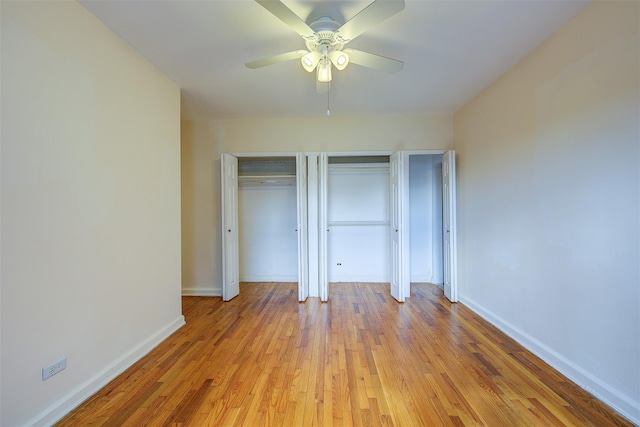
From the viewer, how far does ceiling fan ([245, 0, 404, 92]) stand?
1409mm

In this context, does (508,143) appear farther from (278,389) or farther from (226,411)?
(226,411)

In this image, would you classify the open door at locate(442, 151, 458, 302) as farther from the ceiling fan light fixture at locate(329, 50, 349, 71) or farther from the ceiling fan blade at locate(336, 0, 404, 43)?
the ceiling fan blade at locate(336, 0, 404, 43)

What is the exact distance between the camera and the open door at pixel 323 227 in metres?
3.65

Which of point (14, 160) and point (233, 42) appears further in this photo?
point (233, 42)

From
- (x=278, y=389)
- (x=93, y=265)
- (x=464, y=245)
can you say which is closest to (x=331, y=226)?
(x=464, y=245)

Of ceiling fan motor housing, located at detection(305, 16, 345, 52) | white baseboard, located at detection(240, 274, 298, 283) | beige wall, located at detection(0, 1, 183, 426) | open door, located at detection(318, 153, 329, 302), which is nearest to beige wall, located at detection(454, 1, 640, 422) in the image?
ceiling fan motor housing, located at detection(305, 16, 345, 52)

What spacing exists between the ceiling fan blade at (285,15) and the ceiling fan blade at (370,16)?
0.72 ft

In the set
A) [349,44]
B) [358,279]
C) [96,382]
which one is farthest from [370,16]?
[358,279]

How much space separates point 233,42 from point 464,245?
11.6 ft

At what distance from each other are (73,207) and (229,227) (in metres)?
2.13

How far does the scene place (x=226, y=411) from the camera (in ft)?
5.32

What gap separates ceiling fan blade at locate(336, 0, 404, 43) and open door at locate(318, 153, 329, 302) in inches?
78.7

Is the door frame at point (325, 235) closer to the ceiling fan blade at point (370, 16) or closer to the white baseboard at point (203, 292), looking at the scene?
the white baseboard at point (203, 292)

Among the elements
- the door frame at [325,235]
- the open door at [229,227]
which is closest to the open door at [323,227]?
the door frame at [325,235]
